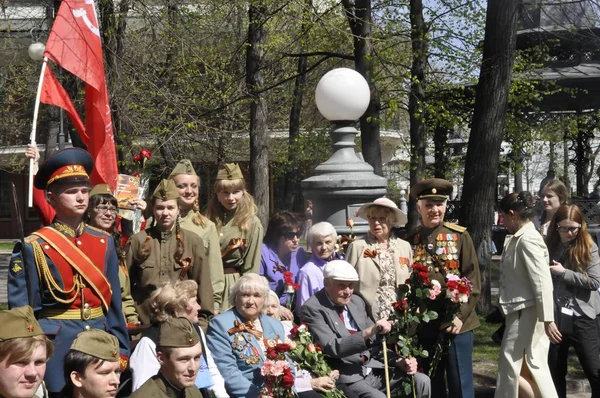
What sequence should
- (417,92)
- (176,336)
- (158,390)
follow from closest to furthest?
(158,390)
(176,336)
(417,92)

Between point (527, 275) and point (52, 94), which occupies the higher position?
point (52, 94)

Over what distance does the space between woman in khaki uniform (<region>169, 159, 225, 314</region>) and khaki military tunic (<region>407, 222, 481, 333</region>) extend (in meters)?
1.53

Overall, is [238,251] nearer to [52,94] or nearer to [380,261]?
[380,261]

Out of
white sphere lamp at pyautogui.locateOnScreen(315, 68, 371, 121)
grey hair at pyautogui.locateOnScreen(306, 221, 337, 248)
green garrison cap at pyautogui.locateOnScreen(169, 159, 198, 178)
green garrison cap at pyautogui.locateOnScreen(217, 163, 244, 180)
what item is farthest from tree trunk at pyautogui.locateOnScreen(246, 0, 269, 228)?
green garrison cap at pyautogui.locateOnScreen(169, 159, 198, 178)

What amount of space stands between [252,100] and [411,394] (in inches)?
422

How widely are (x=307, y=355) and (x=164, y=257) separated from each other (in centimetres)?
124

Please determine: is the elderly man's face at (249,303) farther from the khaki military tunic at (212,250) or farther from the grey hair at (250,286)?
the khaki military tunic at (212,250)

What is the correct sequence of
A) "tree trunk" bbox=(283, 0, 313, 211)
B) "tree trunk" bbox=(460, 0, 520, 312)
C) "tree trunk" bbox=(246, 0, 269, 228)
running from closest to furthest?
"tree trunk" bbox=(460, 0, 520, 312) < "tree trunk" bbox=(246, 0, 269, 228) < "tree trunk" bbox=(283, 0, 313, 211)

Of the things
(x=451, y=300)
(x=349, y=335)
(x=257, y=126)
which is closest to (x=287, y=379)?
(x=349, y=335)

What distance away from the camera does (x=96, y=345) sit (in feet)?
14.5

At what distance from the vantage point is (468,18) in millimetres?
20547

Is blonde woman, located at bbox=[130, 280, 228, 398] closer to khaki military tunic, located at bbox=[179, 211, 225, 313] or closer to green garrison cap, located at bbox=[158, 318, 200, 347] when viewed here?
green garrison cap, located at bbox=[158, 318, 200, 347]

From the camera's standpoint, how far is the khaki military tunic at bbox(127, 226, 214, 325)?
20.5ft

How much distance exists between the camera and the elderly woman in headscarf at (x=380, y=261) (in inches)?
274
